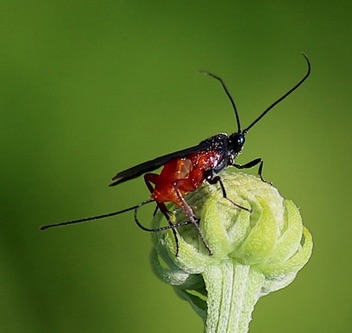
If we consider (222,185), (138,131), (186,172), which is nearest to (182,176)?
(186,172)

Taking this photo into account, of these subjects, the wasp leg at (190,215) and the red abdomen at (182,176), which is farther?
the red abdomen at (182,176)

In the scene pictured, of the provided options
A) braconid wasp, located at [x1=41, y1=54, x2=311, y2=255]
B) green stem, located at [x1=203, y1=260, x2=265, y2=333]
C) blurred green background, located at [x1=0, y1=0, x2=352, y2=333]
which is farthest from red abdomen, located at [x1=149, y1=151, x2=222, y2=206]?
blurred green background, located at [x1=0, y1=0, x2=352, y2=333]

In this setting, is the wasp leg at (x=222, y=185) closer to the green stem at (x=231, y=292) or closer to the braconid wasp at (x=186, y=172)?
the braconid wasp at (x=186, y=172)

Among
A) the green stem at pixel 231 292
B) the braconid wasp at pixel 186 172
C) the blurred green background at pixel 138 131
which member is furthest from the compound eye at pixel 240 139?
the blurred green background at pixel 138 131

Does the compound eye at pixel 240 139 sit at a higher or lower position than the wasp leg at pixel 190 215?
higher

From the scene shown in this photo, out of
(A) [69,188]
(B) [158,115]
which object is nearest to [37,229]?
(A) [69,188]

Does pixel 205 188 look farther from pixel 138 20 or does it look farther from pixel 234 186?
pixel 138 20

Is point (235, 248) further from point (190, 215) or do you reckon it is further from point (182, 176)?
point (182, 176)
